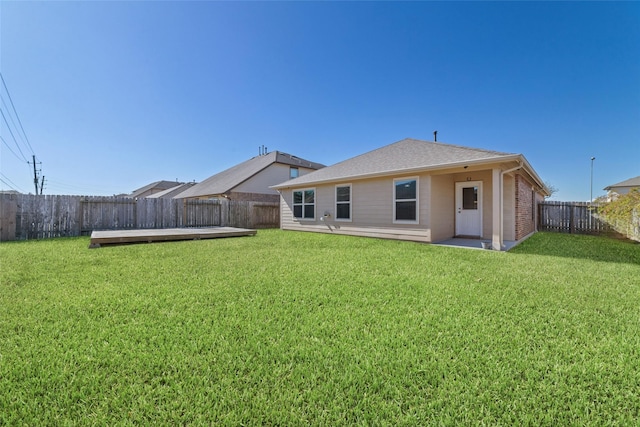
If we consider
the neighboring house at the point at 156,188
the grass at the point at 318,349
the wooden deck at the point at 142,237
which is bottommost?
the grass at the point at 318,349

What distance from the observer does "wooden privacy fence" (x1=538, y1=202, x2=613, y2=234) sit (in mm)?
11250

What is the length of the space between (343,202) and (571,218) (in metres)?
10.9

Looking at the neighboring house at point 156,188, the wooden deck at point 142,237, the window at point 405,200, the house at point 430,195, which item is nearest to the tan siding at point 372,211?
the house at point 430,195

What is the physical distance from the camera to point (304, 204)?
1220 cm

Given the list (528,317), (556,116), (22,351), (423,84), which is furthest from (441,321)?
(556,116)

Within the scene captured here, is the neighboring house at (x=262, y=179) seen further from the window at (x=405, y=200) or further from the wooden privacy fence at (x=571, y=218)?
the wooden privacy fence at (x=571, y=218)

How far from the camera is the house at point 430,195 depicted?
7.30m

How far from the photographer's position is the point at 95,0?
7910 mm

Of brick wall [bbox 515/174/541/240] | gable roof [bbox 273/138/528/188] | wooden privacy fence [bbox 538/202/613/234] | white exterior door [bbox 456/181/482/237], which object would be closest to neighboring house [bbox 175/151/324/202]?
gable roof [bbox 273/138/528/188]

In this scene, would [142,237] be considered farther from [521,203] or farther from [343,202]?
[521,203]

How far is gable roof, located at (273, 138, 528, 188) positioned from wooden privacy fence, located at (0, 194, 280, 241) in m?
3.52

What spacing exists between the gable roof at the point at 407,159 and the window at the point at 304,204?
540mm

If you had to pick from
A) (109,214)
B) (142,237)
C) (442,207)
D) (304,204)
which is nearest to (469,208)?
(442,207)

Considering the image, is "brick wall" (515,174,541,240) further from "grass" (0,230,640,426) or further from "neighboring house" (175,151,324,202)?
"neighboring house" (175,151,324,202)
